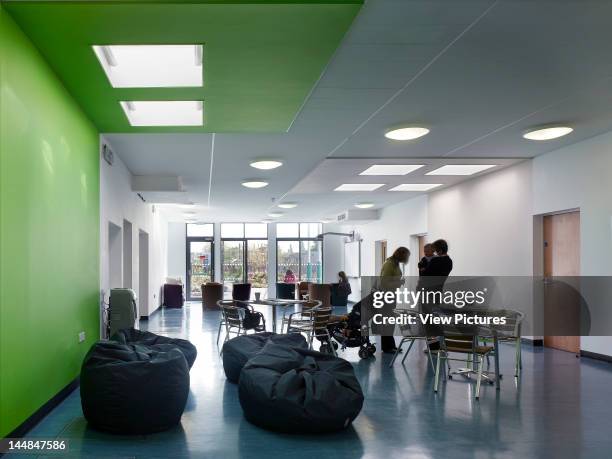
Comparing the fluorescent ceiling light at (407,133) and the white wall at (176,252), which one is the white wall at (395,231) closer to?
the white wall at (176,252)

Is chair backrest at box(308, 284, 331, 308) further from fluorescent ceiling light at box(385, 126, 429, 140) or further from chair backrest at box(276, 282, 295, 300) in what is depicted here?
fluorescent ceiling light at box(385, 126, 429, 140)

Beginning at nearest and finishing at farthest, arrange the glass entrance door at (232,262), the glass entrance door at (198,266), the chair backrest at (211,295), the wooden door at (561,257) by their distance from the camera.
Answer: the wooden door at (561,257) < the chair backrest at (211,295) < the glass entrance door at (198,266) < the glass entrance door at (232,262)

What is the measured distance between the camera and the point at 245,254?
2069 centimetres

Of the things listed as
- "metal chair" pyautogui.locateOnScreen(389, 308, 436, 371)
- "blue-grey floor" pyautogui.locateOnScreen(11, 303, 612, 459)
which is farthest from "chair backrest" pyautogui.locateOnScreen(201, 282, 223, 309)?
"blue-grey floor" pyautogui.locateOnScreen(11, 303, 612, 459)

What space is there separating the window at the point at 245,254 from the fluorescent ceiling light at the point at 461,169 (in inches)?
454

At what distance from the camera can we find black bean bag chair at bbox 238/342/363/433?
162 inches

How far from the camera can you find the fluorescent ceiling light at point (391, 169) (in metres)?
9.28

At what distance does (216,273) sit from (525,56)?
16.8 meters

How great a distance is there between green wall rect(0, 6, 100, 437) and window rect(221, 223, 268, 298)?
1425cm

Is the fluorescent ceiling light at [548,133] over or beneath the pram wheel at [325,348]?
over

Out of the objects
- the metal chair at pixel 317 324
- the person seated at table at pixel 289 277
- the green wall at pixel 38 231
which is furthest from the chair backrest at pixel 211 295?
the green wall at pixel 38 231

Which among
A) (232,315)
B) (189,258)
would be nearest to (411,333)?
(232,315)

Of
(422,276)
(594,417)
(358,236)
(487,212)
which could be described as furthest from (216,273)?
(594,417)

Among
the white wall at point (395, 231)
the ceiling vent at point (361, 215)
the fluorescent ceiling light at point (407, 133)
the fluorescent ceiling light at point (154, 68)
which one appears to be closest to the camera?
the fluorescent ceiling light at point (154, 68)
